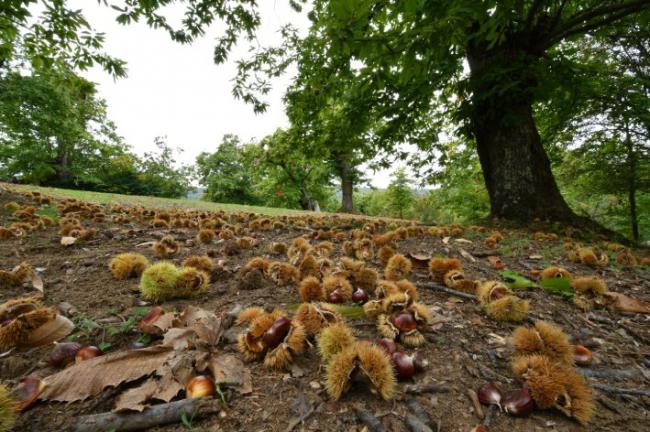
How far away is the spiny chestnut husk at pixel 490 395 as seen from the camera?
3.39 ft

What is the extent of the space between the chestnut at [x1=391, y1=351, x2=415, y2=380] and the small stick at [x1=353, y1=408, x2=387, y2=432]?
224 millimetres

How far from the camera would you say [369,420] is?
0.95 m

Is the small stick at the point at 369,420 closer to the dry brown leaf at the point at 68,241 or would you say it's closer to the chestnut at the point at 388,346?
the chestnut at the point at 388,346

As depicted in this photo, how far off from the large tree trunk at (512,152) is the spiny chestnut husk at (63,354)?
6.41 metres

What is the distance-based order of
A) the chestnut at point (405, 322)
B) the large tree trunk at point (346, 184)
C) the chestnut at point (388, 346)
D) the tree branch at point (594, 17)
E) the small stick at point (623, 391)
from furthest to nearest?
the large tree trunk at point (346, 184)
the tree branch at point (594, 17)
the chestnut at point (405, 322)
the chestnut at point (388, 346)
the small stick at point (623, 391)

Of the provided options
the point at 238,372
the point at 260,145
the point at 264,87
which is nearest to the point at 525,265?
the point at 238,372

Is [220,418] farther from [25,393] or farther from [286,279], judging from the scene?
[286,279]

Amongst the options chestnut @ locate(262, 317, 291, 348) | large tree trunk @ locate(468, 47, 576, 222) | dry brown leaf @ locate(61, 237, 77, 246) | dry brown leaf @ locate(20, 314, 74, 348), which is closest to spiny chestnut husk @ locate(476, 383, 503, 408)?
chestnut @ locate(262, 317, 291, 348)

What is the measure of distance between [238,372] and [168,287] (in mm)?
941

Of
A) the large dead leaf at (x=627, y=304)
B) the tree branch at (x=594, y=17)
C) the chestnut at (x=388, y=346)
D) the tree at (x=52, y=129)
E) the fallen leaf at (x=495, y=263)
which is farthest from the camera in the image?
the tree at (x=52, y=129)

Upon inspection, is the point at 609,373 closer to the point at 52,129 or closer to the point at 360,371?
the point at 360,371

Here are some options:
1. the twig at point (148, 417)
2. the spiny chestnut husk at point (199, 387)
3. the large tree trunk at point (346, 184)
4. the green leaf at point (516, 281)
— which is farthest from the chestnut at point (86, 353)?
the large tree trunk at point (346, 184)

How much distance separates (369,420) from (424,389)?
10.5 inches

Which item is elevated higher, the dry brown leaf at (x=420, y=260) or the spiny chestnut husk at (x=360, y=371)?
the dry brown leaf at (x=420, y=260)
